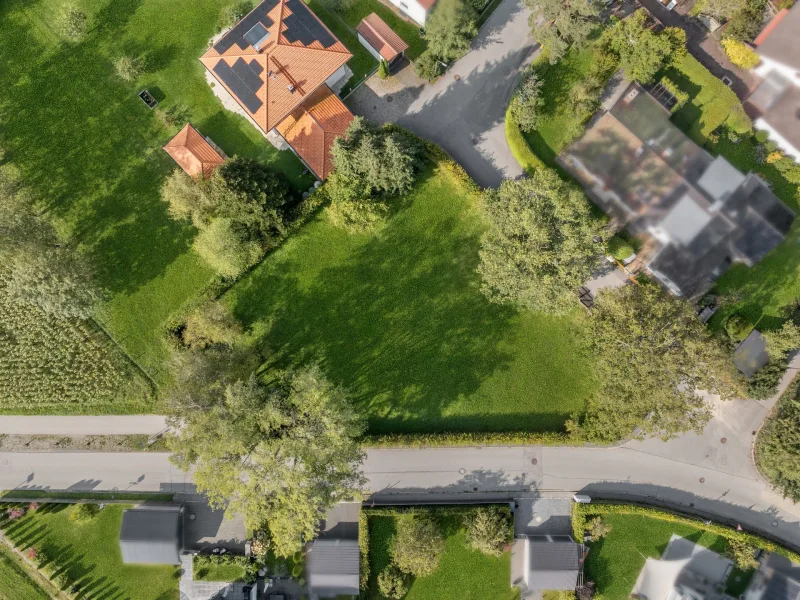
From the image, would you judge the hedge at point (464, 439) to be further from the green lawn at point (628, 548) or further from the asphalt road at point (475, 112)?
the asphalt road at point (475, 112)

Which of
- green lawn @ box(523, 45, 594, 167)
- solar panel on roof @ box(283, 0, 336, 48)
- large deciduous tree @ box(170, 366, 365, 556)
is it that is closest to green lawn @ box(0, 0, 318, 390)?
solar panel on roof @ box(283, 0, 336, 48)

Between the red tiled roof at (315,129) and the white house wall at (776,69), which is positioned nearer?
the red tiled roof at (315,129)

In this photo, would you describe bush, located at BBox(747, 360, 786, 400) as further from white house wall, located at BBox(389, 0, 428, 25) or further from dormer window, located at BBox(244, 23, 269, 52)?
dormer window, located at BBox(244, 23, 269, 52)

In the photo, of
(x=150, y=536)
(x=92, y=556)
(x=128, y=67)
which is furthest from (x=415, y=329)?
(x=128, y=67)

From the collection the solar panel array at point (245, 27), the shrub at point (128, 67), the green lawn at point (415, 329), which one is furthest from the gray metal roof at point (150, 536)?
the solar panel array at point (245, 27)

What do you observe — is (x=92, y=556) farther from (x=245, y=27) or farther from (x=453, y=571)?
(x=245, y=27)
